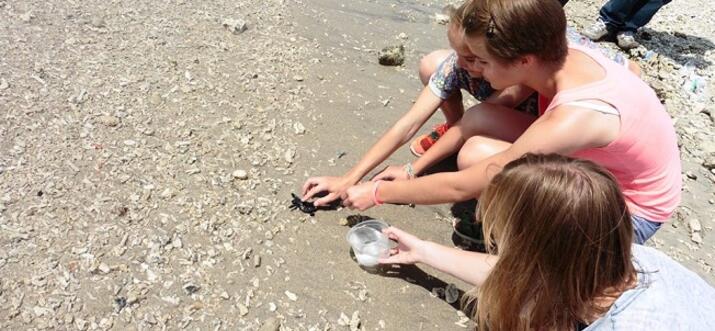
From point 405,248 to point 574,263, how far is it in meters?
1.07

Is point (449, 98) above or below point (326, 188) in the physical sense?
above

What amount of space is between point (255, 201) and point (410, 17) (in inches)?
111

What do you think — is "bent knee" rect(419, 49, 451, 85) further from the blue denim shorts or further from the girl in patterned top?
the blue denim shorts

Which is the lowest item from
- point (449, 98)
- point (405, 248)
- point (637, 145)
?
point (405, 248)

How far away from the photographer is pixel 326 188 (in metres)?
3.00

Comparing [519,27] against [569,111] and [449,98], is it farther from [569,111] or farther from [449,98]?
[449,98]

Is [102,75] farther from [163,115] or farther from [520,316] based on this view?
[520,316]

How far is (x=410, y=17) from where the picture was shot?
17.3ft

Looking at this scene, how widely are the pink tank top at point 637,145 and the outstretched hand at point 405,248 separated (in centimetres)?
72

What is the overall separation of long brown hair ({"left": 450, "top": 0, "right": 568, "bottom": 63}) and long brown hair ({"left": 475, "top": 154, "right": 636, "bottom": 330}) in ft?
→ 2.35

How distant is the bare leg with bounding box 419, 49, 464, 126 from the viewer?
330 centimetres

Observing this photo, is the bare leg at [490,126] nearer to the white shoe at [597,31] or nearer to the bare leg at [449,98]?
the bare leg at [449,98]

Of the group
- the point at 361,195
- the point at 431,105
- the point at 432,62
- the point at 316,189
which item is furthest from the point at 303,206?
the point at 432,62

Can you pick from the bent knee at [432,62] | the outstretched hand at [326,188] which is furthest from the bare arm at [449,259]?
the bent knee at [432,62]
